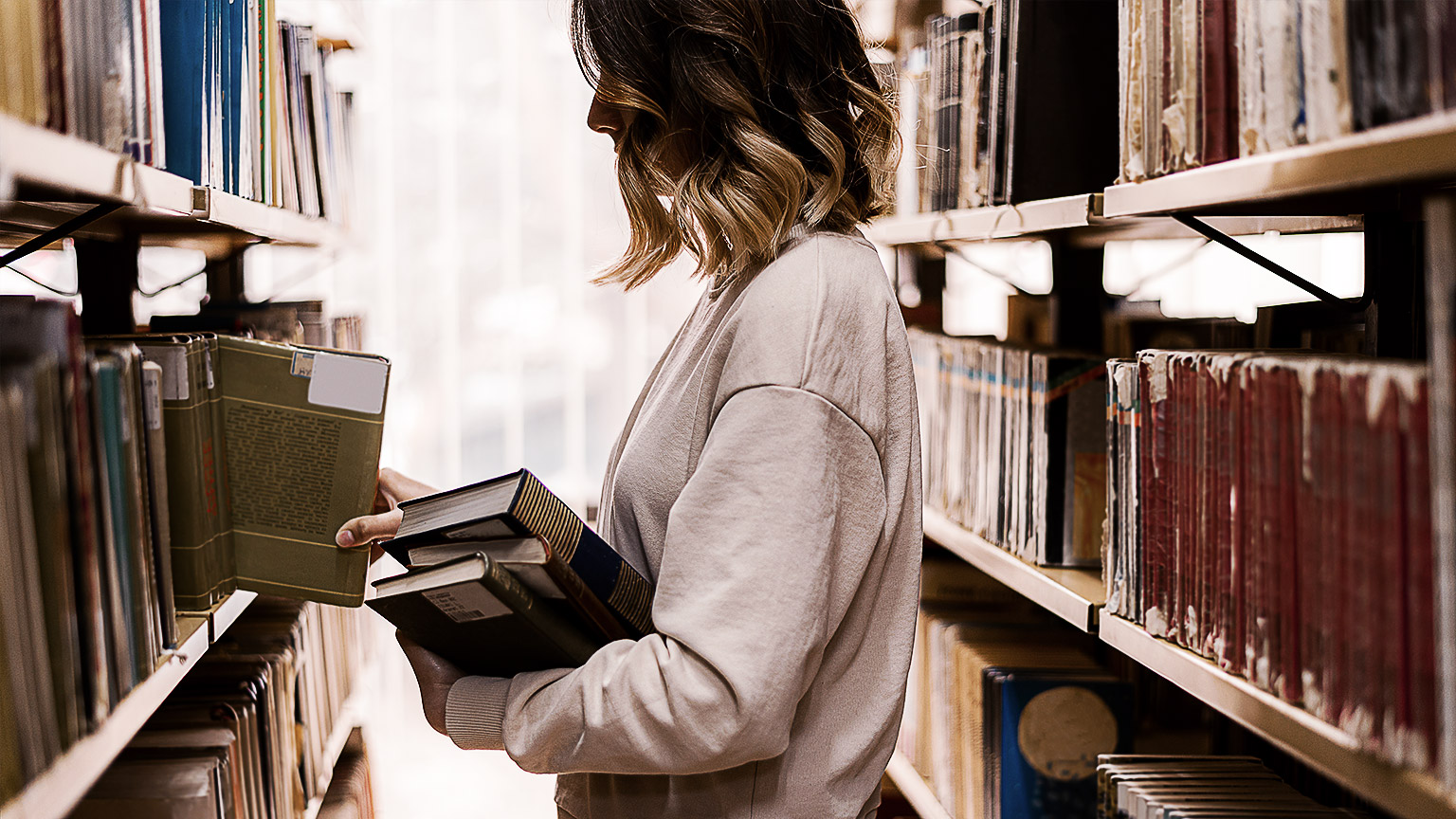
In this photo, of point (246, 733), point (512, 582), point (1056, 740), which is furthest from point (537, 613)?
point (1056, 740)

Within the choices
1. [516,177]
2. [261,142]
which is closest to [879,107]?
[261,142]

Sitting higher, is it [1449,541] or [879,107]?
[879,107]

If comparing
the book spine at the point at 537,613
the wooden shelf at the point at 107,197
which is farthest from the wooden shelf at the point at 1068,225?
the wooden shelf at the point at 107,197

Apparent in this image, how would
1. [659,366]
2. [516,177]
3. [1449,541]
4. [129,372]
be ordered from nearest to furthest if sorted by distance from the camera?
[1449,541], [129,372], [659,366], [516,177]

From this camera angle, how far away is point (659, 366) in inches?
42.8

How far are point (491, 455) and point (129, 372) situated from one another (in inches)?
85.2

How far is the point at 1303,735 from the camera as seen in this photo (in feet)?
2.57

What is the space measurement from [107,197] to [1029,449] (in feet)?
3.84

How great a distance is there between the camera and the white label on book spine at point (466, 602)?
0.85 meters

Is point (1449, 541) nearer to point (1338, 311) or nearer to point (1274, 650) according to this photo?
point (1274, 650)

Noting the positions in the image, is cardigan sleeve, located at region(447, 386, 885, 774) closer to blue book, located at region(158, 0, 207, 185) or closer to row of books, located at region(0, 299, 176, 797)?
row of books, located at region(0, 299, 176, 797)

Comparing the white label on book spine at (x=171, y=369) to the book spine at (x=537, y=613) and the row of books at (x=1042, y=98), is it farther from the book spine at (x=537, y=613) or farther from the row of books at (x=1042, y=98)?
the row of books at (x=1042, y=98)

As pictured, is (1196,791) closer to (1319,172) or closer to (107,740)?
(1319,172)

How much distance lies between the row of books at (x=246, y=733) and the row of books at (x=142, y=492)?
177 millimetres
